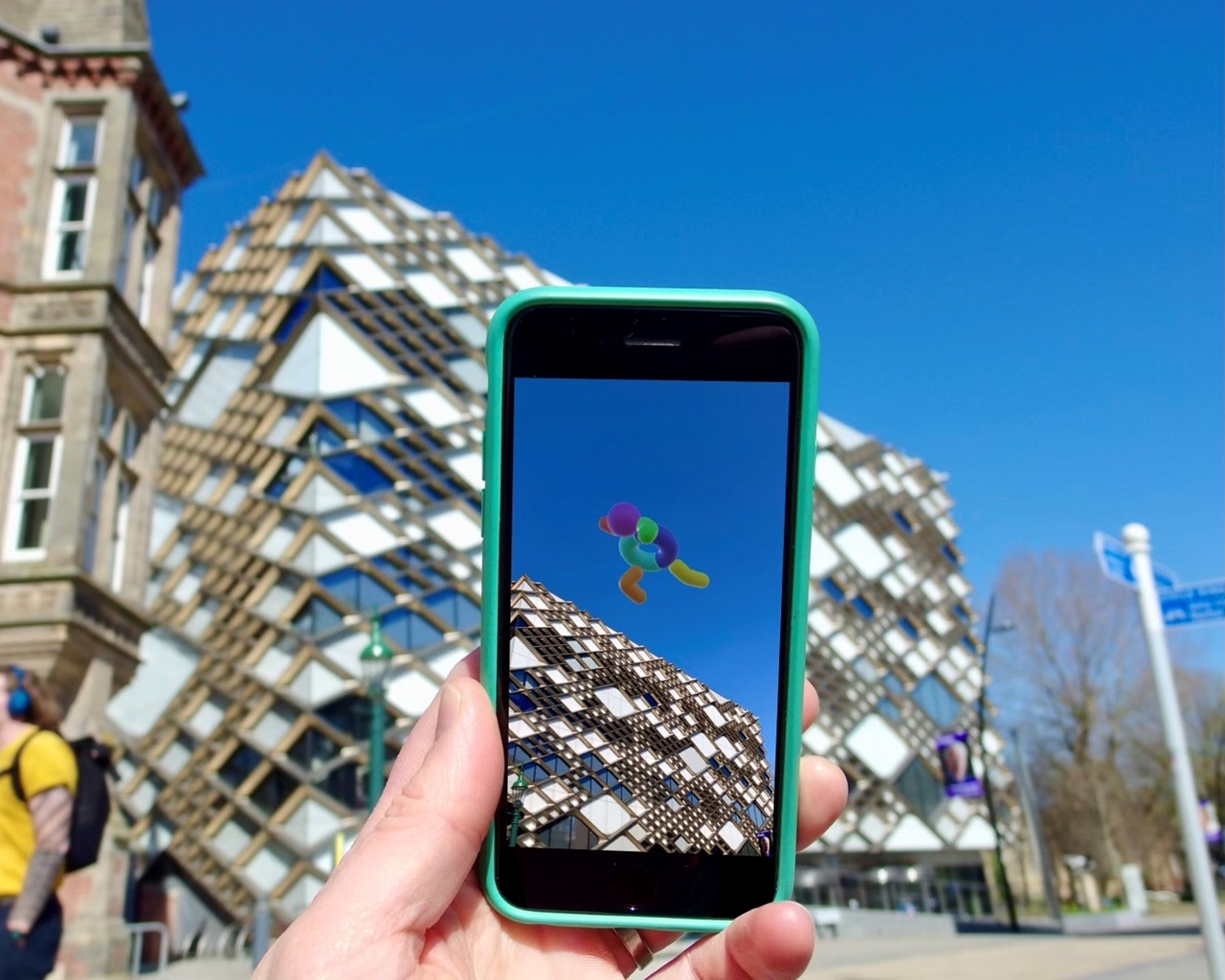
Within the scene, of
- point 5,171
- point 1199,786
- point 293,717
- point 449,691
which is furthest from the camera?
point 1199,786

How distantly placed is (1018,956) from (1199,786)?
30455 millimetres

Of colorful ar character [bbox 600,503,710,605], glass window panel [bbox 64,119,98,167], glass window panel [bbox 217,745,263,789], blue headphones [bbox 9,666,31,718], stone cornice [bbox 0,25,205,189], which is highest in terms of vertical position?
stone cornice [bbox 0,25,205,189]

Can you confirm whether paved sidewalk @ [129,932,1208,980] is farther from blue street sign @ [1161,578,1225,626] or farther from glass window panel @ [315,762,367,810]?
glass window panel @ [315,762,367,810]

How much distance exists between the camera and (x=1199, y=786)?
43.9 m

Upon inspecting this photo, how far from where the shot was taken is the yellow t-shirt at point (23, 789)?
459 centimetres

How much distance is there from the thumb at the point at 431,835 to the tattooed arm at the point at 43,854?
315 cm

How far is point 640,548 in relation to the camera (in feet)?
7.07

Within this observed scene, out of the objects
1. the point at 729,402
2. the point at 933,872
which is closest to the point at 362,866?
the point at 729,402

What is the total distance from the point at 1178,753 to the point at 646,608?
8.15 m

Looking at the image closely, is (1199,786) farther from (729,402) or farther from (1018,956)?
(729,402)

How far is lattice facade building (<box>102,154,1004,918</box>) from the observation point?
32.8 meters

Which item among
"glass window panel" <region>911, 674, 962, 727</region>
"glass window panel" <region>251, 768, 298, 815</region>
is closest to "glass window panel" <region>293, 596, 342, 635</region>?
"glass window panel" <region>251, 768, 298, 815</region>

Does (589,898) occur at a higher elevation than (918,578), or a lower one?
lower

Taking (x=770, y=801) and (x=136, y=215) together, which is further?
(x=136, y=215)
